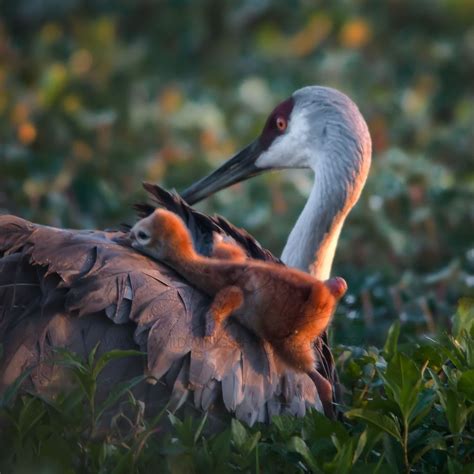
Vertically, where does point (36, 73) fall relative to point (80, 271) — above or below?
below

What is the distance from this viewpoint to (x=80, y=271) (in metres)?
3.72

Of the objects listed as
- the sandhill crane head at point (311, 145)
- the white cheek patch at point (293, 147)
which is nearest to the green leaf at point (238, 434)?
the sandhill crane head at point (311, 145)

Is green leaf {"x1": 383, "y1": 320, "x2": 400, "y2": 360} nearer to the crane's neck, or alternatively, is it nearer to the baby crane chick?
the baby crane chick

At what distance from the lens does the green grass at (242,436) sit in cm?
327

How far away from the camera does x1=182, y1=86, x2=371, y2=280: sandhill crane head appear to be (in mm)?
4832

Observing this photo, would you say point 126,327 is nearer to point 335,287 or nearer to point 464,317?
point 335,287

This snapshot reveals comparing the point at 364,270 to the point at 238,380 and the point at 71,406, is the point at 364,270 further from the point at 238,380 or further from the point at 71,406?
the point at 71,406

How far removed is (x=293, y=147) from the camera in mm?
5227

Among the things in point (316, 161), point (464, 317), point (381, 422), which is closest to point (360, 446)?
point (381, 422)

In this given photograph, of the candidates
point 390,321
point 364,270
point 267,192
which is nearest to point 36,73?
point 267,192

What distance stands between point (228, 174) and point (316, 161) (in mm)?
502

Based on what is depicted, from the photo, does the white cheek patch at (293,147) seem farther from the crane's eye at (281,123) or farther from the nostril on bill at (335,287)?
the nostril on bill at (335,287)

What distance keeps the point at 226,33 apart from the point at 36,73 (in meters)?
1.86

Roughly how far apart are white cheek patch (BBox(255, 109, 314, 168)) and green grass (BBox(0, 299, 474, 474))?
5.59 feet
